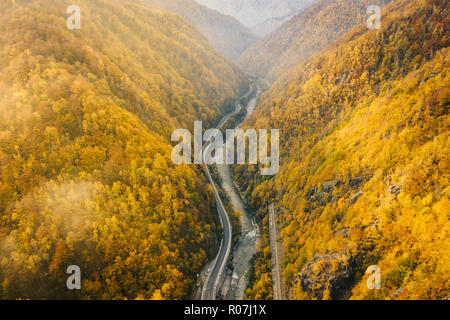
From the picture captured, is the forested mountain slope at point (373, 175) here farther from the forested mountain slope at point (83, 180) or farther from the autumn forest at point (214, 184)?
the forested mountain slope at point (83, 180)

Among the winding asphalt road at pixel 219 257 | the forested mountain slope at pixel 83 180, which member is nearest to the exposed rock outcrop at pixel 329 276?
the winding asphalt road at pixel 219 257

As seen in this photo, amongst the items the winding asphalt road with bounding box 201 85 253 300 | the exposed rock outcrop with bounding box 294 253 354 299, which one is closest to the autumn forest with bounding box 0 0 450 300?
the exposed rock outcrop with bounding box 294 253 354 299

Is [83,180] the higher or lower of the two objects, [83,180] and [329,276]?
the higher

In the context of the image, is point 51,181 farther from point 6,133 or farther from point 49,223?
point 6,133

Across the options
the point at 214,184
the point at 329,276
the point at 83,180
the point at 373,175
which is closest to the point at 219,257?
the point at 329,276

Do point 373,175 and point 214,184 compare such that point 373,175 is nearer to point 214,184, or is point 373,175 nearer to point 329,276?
point 329,276

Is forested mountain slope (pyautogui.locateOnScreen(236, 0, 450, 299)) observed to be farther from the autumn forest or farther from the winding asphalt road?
the winding asphalt road
